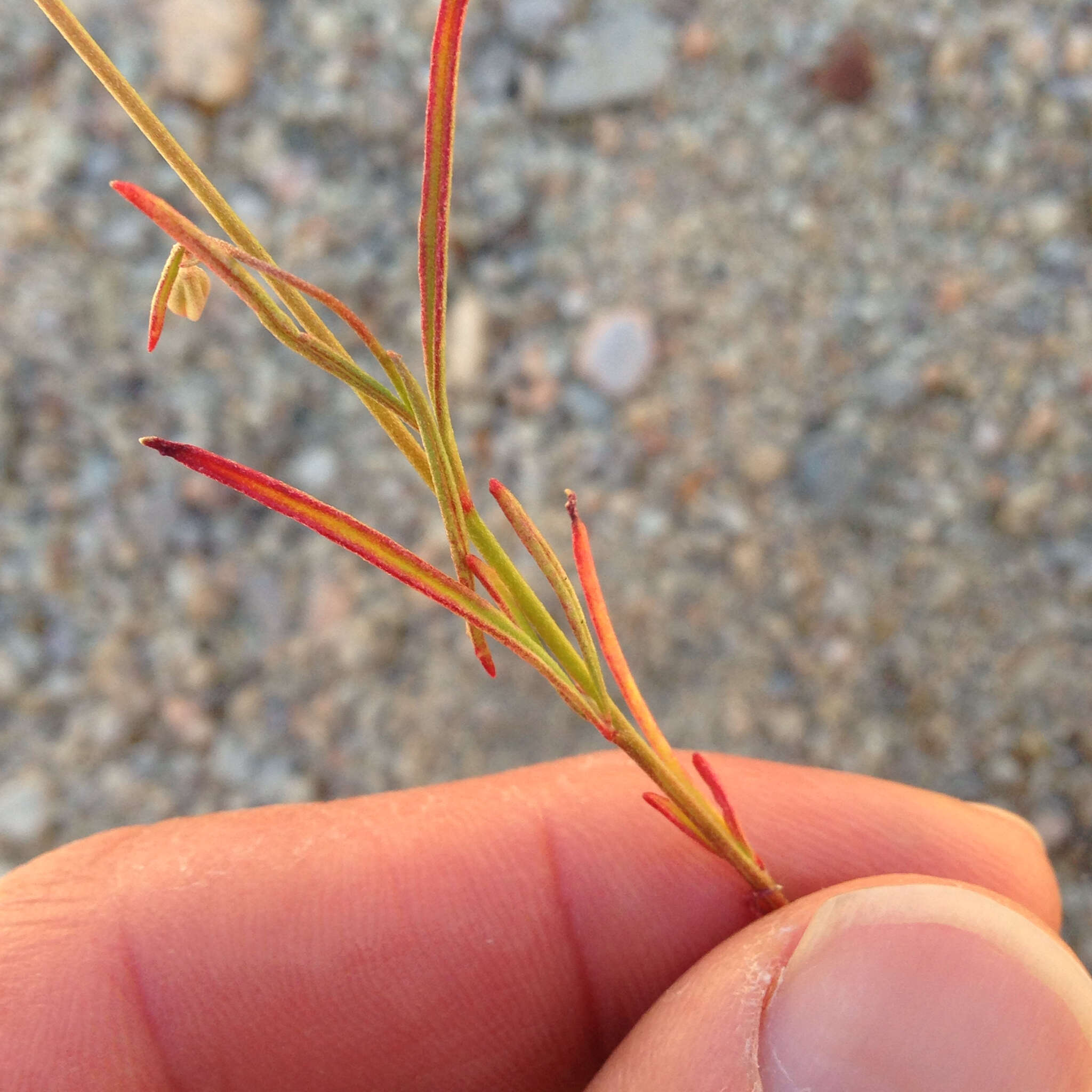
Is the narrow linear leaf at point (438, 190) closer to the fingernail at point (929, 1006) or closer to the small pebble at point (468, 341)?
the fingernail at point (929, 1006)

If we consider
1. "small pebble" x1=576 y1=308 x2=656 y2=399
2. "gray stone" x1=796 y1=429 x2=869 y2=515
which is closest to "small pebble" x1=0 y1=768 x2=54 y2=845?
"small pebble" x1=576 y1=308 x2=656 y2=399

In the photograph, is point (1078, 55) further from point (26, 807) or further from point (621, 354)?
point (26, 807)

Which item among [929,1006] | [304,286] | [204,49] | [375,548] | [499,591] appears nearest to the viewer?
[304,286]

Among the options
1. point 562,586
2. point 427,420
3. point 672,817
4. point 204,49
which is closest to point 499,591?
point 562,586

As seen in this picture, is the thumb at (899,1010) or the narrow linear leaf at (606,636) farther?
the thumb at (899,1010)

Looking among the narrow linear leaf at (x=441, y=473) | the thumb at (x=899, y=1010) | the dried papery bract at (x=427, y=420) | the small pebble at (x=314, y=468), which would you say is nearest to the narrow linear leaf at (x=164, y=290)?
the dried papery bract at (x=427, y=420)

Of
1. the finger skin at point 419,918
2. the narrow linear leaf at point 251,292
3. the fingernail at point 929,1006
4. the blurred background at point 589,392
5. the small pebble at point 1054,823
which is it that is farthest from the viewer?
the blurred background at point 589,392

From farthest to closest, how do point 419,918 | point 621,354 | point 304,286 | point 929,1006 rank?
point 621,354
point 419,918
point 929,1006
point 304,286
